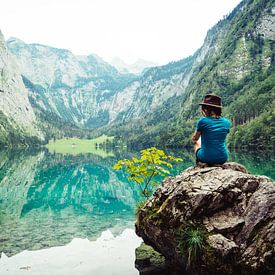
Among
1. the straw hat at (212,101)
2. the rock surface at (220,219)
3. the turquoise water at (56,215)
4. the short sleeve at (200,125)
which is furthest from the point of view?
A: the turquoise water at (56,215)

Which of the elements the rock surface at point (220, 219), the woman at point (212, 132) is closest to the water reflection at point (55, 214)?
the rock surface at point (220, 219)

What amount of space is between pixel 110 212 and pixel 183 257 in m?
24.7

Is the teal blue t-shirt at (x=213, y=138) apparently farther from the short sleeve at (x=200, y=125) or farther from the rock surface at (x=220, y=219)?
the rock surface at (x=220, y=219)

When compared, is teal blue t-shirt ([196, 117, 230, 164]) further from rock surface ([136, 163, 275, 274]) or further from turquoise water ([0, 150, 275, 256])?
turquoise water ([0, 150, 275, 256])

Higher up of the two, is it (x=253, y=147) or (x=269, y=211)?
(x=269, y=211)

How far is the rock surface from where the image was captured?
9383 mm

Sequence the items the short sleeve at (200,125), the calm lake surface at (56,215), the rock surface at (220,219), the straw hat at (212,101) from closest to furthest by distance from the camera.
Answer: the rock surface at (220,219)
the short sleeve at (200,125)
the straw hat at (212,101)
the calm lake surface at (56,215)

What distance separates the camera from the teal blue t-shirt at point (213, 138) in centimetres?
1149

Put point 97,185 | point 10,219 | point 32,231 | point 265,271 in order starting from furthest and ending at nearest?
point 97,185, point 10,219, point 32,231, point 265,271

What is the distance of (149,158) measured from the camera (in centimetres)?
1487

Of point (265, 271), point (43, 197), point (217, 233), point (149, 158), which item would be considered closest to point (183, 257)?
point (217, 233)

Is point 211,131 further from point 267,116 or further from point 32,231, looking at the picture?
point 267,116

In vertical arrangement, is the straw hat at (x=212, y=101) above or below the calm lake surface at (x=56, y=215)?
above

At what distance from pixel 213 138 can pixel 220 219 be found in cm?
278
